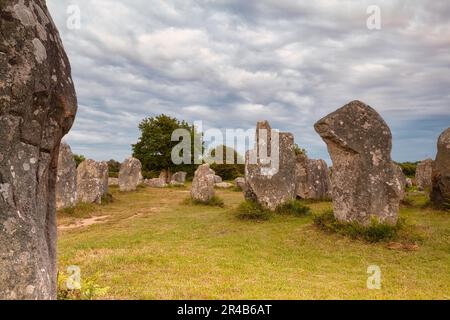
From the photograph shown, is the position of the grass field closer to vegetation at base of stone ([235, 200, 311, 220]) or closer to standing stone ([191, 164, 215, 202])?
vegetation at base of stone ([235, 200, 311, 220])

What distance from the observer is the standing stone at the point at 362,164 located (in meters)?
13.8

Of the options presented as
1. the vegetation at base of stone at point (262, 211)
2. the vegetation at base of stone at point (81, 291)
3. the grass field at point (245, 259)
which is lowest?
the grass field at point (245, 259)

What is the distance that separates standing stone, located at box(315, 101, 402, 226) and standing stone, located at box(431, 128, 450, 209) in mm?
6055

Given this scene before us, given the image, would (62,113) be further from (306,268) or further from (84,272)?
(306,268)

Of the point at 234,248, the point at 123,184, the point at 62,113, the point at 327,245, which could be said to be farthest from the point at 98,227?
the point at 123,184

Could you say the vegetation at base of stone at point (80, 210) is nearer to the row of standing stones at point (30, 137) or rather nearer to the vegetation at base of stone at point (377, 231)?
the vegetation at base of stone at point (377, 231)

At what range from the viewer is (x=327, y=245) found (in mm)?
12984

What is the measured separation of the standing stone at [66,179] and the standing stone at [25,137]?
16.1 m

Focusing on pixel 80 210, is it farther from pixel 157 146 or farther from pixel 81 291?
pixel 157 146

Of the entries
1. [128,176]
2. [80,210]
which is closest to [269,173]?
[80,210]

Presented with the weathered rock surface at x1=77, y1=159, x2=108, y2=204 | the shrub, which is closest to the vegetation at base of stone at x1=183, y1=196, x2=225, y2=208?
the weathered rock surface at x1=77, y1=159, x2=108, y2=204

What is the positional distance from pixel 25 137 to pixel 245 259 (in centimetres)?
792

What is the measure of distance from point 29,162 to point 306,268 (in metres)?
7.89

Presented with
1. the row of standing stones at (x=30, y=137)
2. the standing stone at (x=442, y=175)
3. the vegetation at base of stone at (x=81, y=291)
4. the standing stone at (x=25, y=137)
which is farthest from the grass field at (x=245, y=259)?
the standing stone at (x=25, y=137)
